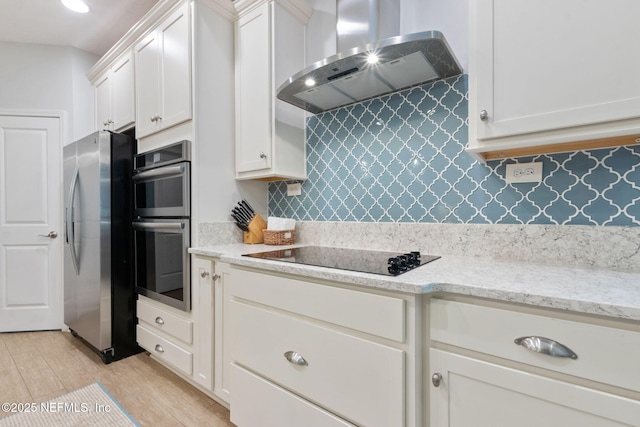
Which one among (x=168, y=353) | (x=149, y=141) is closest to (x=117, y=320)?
(x=168, y=353)

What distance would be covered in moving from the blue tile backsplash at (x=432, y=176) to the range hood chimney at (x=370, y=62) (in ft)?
0.43

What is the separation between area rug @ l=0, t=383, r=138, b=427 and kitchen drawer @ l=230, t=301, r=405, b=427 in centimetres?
84

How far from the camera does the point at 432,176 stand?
155 cm

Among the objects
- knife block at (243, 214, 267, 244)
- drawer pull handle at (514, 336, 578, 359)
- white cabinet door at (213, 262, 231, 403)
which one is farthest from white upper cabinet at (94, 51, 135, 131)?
drawer pull handle at (514, 336, 578, 359)

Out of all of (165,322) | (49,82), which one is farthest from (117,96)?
(165,322)

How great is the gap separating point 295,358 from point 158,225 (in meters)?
1.36

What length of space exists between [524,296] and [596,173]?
733mm

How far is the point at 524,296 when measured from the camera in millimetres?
782

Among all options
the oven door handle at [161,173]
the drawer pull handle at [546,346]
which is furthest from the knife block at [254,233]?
the drawer pull handle at [546,346]

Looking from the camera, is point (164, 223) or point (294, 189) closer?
point (164, 223)

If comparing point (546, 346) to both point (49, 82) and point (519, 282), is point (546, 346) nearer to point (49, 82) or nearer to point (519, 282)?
point (519, 282)

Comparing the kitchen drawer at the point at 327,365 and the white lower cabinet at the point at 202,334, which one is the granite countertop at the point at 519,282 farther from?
the white lower cabinet at the point at 202,334

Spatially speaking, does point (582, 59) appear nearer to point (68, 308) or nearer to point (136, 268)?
point (136, 268)

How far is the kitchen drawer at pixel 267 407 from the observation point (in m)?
1.16
